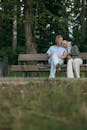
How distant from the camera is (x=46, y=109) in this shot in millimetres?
6133

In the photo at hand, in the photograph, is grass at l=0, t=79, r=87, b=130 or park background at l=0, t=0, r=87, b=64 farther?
park background at l=0, t=0, r=87, b=64

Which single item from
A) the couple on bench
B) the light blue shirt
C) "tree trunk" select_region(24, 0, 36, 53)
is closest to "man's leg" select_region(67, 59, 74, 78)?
the couple on bench

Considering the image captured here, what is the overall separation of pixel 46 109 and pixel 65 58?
6.79 m

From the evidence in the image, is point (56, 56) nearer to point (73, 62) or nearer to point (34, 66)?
point (73, 62)

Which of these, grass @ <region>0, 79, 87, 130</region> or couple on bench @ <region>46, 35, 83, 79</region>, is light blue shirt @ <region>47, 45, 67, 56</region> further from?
grass @ <region>0, 79, 87, 130</region>

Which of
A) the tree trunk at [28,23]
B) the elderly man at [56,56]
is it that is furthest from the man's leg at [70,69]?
the tree trunk at [28,23]

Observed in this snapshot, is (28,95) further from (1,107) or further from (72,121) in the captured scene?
(72,121)

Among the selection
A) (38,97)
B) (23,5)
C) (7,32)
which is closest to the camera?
(38,97)

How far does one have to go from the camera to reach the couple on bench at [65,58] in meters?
12.3

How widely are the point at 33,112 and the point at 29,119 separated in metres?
0.39

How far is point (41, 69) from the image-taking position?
42.6 feet

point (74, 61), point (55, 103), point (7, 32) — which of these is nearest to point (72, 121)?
point (55, 103)

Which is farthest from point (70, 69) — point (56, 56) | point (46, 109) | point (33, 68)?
point (46, 109)

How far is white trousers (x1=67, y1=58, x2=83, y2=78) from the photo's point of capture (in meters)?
12.2
